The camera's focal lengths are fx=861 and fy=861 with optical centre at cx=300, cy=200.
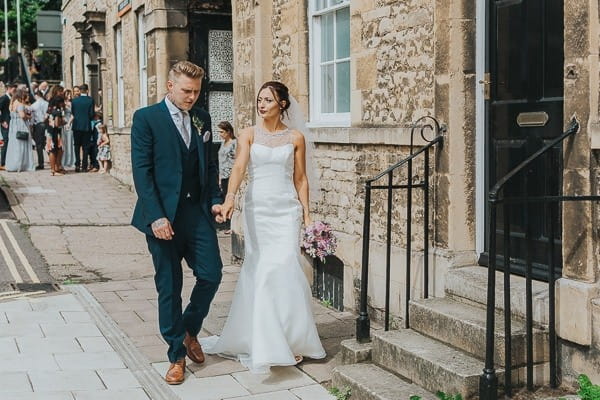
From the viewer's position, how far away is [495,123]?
5.95 m

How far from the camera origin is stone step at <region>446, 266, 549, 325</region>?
5129 mm

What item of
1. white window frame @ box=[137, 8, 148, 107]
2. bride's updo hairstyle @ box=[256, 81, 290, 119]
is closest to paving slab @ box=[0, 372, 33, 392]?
bride's updo hairstyle @ box=[256, 81, 290, 119]

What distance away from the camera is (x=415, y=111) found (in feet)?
21.6

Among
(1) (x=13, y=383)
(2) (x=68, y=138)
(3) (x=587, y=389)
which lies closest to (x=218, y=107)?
(2) (x=68, y=138)

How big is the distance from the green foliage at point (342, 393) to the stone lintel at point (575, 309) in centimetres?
130

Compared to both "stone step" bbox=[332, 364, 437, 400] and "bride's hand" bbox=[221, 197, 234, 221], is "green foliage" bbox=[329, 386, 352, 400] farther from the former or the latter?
"bride's hand" bbox=[221, 197, 234, 221]

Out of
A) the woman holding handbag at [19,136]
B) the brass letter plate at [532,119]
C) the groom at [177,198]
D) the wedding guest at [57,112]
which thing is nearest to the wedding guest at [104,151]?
the wedding guest at [57,112]

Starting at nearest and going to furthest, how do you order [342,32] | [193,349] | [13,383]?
1. [13,383]
2. [193,349]
3. [342,32]

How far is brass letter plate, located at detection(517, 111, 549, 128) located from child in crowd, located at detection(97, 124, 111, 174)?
14.7 m

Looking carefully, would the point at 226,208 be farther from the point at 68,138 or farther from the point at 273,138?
the point at 68,138

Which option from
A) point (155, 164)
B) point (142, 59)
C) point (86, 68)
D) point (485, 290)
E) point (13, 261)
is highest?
point (86, 68)

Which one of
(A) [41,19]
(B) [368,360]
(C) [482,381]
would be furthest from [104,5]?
(C) [482,381]

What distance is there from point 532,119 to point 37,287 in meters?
5.53

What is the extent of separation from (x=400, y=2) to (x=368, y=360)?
2.82 m
